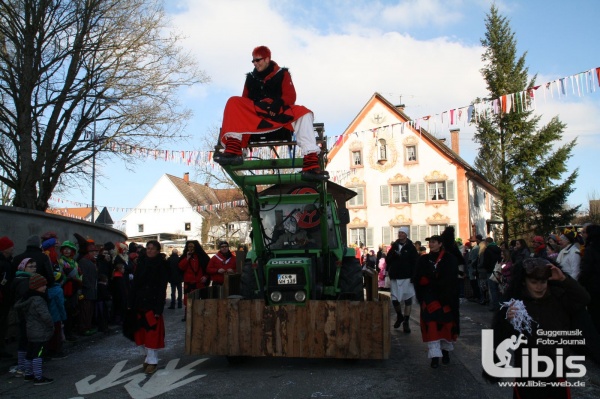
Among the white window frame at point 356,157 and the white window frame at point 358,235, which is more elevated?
the white window frame at point 356,157

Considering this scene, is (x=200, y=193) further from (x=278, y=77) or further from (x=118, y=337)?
(x=278, y=77)

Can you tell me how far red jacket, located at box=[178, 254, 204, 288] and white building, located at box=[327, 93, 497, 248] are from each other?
27074 millimetres

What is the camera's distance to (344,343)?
777 centimetres

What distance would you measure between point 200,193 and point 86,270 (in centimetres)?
5251

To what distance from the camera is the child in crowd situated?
7664 millimetres

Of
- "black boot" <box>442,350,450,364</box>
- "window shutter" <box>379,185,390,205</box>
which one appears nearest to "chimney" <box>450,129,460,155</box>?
"window shutter" <box>379,185,390,205</box>

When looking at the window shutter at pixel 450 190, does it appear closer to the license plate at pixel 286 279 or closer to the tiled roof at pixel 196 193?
the tiled roof at pixel 196 193

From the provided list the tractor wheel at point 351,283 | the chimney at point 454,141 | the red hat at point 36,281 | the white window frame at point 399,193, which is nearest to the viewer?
the red hat at point 36,281

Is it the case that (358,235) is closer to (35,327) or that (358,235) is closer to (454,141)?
(454,141)

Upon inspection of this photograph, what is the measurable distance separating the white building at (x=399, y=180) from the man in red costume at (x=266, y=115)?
106ft

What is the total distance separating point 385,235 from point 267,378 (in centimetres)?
3514

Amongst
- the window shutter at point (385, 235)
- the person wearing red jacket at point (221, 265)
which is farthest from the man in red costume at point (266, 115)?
the window shutter at point (385, 235)

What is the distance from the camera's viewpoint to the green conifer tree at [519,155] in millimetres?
35125

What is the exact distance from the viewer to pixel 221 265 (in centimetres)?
1355
